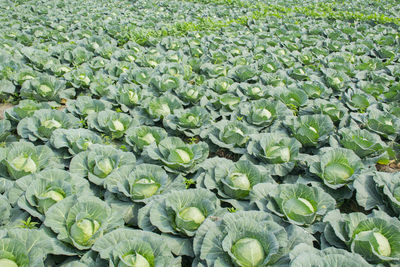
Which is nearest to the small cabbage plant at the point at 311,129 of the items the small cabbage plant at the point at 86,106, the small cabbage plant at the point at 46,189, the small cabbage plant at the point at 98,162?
the small cabbage plant at the point at 98,162

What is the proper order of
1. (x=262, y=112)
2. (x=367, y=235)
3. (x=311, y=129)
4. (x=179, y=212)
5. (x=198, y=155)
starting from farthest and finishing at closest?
(x=262, y=112) < (x=311, y=129) < (x=198, y=155) < (x=179, y=212) < (x=367, y=235)

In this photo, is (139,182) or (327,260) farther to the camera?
(139,182)

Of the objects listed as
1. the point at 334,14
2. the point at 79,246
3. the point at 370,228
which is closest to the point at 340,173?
the point at 370,228

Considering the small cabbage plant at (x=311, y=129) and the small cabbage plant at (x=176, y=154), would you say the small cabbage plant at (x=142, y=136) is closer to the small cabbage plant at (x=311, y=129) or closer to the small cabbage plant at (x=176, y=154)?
the small cabbage plant at (x=176, y=154)

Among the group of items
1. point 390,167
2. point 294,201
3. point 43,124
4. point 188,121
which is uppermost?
point 294,201

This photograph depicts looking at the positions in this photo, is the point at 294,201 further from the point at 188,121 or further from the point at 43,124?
the point at 43,124

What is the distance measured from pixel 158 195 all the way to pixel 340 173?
2182 mm

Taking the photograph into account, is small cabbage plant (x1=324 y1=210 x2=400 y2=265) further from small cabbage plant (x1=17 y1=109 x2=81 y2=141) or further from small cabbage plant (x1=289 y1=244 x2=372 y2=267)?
small cabbage plant (x1=17 y1=109 x2=81 y2=141)

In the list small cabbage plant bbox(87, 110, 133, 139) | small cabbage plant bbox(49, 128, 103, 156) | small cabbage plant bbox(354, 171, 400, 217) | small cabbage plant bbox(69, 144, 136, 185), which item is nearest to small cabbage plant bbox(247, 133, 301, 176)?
small cabbage plant bbox(354, 171, 400, 217)

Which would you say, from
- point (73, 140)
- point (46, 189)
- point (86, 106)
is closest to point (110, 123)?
point (73, 140)

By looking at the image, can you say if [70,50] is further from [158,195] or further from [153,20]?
[158,195]

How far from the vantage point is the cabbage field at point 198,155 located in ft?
8.49

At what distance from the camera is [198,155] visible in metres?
3.77

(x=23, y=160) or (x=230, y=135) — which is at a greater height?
(x=230, y=135)
